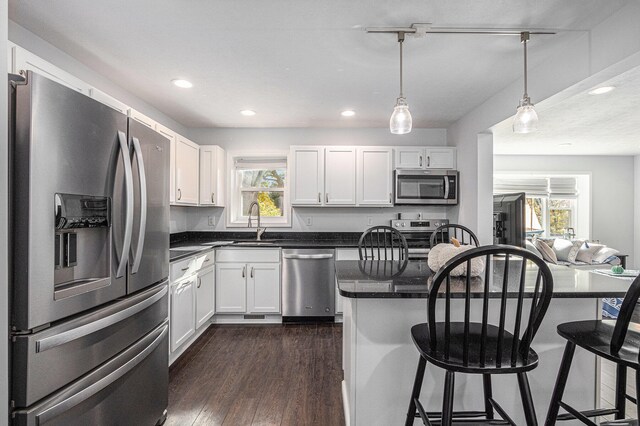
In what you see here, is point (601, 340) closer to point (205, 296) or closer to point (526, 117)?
point (526, 117)

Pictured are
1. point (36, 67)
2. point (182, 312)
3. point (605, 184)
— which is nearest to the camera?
point (36, 67)

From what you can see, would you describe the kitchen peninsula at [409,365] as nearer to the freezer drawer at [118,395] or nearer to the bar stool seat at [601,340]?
the bar stool seat at [601,340]

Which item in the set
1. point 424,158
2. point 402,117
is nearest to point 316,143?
point 424,158

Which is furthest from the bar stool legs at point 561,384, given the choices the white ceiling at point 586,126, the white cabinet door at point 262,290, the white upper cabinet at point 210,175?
the white upper cabinet at point 210,175

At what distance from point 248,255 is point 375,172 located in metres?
1.80

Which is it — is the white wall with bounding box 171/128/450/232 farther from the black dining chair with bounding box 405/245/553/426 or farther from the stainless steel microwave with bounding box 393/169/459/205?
the black dining chair with bounding box 405/245/553/426

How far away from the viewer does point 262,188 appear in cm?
457

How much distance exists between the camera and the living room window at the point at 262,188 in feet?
14.9

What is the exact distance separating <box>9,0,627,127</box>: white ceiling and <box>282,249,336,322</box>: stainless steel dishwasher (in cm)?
162

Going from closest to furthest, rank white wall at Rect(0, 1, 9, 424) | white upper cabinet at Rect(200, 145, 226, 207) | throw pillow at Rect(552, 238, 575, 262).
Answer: white wall at Rect(0, 1, 9, 424) → white upper cabinet at Rect(200, 145, 226, 207) → throw pillow at Rect(552, 238, 575, 262)

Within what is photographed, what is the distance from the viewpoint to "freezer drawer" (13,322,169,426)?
1.22 m

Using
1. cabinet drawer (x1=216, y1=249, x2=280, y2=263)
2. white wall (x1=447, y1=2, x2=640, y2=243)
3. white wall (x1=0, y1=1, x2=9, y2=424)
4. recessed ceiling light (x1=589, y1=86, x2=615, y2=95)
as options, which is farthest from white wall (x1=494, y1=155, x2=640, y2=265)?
white wall (x1=0, y1=1, x2=9, y2=424)

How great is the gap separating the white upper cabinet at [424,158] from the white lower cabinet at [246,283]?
193 cm

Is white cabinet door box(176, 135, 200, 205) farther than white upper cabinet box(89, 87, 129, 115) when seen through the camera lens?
Yes
